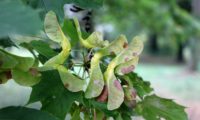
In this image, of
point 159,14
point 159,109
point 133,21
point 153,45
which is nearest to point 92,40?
point 159,109

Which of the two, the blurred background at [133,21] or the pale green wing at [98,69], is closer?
the blurred background at [133,21]

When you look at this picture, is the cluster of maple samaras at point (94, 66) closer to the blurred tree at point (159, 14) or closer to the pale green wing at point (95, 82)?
the pale green wing at point (95, 82)

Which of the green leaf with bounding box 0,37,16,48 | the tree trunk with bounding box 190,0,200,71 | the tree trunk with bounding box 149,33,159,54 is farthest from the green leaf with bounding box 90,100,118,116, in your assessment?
the tree trunk with bounding box 149,33,159,54

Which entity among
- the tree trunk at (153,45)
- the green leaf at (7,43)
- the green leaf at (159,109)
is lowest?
the tree trunk at (153,45)

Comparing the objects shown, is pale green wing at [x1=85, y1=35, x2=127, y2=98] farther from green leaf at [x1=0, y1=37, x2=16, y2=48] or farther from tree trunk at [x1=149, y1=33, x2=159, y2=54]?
tree trunk at [x1=149, y1=33, x2=159, y2=54]

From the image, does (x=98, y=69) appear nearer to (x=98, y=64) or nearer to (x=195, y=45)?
(x=98, y=64)

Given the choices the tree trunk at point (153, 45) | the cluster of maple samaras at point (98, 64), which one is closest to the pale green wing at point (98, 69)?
the cluster of maple samaras at point (98, 64)

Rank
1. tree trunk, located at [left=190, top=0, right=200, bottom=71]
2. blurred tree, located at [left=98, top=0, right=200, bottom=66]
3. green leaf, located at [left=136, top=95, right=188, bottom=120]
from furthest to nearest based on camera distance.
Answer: tree trunk, located at [left=190, top=0, right=200, bottom=71], blurred tree, located at [left=98, top=0, right=200, bottom=66], green leaf, located at [left=136, top=95, right=188, bottom=120]
